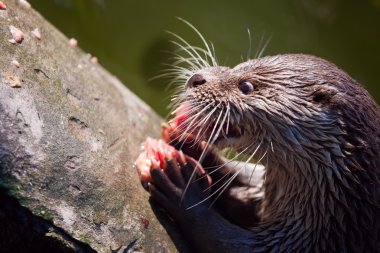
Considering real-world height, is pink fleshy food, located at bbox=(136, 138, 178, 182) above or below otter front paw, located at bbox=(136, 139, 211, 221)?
above

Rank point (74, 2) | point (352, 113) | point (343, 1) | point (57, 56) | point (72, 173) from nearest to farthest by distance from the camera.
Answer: point (72, 173), point (352, 113), point (57, 56), point (74, 2), point (343, 1)

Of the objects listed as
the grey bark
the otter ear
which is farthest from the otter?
the grey bark

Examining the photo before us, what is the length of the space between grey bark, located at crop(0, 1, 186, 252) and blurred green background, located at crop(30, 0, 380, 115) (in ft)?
6.74

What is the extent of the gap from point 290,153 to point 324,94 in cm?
29

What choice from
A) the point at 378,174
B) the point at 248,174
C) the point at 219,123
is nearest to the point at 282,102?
the point at 219,123

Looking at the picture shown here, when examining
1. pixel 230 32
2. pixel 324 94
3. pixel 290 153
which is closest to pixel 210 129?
pixel 290 153

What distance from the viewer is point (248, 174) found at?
9.89 ft

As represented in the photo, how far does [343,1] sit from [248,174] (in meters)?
2.67

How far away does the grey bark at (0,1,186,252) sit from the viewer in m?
2.06

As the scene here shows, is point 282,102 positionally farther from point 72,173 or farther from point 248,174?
point 72,173

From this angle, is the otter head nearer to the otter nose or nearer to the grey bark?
the otter nose

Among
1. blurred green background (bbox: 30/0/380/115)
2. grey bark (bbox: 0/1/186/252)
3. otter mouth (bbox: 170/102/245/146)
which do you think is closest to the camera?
grey bark (bbox: 0/1/186/252)

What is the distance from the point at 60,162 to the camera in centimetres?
217

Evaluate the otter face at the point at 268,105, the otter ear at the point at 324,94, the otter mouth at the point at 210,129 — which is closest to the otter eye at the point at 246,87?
the otter face at the point at 268,105
